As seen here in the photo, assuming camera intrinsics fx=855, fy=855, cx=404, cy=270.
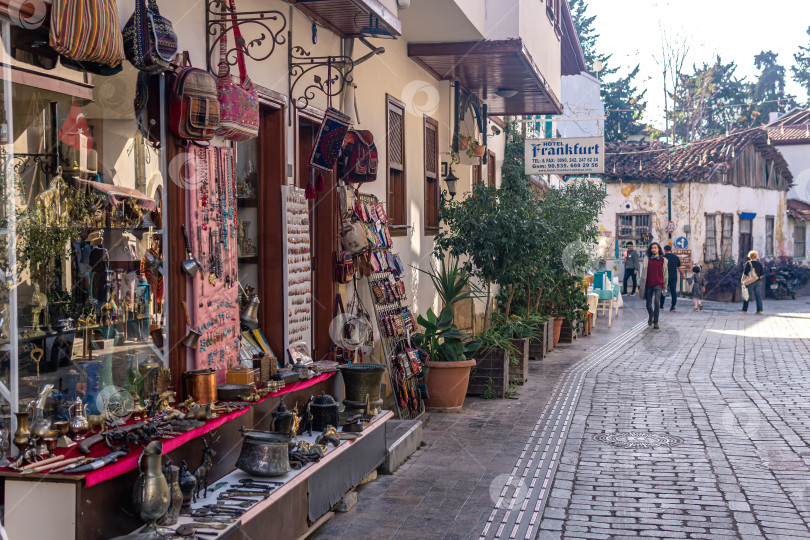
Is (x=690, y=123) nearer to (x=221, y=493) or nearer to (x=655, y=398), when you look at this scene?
(x=655, y=398)

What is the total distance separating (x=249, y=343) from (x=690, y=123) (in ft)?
144

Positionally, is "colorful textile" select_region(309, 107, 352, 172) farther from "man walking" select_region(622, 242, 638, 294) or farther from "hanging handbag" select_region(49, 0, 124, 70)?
"man walking" select_region(622, 242, 638, 294)

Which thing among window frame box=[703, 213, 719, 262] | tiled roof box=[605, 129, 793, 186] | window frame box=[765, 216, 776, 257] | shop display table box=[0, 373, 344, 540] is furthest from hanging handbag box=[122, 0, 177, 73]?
window frame box=[765, 216, 776, 257]

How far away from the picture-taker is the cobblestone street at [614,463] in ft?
18.7

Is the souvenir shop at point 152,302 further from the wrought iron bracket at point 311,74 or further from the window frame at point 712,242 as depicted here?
the window frame at point 712,242

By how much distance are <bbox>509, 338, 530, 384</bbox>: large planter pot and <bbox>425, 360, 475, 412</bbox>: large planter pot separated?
6.33ft

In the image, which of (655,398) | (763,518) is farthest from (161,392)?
(655,398)

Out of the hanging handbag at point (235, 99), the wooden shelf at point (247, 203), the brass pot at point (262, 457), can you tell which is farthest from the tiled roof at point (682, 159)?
the brass pot at point (262, 457)

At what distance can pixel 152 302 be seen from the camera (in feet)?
16.3

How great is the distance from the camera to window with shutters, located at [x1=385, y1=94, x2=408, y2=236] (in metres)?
10.1

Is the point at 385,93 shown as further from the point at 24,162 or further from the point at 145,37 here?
the point at 24,162

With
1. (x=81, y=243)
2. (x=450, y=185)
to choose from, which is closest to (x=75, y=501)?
(x=81, y=243)

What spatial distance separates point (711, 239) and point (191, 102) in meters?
32.4

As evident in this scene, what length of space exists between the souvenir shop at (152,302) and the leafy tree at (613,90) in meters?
40.8
